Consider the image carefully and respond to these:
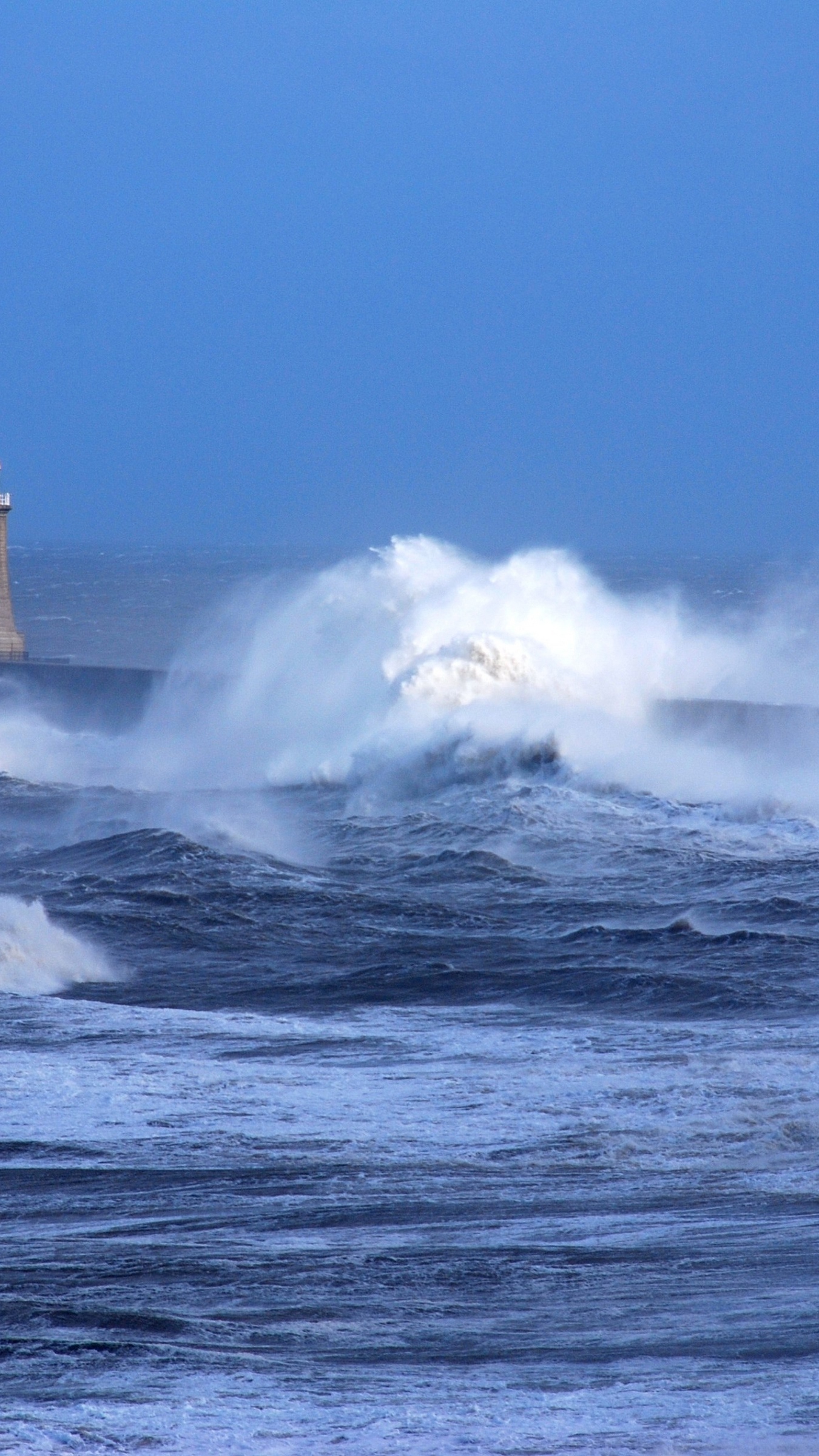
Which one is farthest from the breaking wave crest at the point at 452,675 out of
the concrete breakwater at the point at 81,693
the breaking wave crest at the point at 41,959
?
the breaking wave crest at the point at 41,959

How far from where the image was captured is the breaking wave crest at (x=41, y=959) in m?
11.8

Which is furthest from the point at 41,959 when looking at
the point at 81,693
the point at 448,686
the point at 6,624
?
the point at 6,624

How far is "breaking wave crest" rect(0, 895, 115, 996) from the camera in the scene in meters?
11.8

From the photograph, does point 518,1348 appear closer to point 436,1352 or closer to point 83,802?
point 436,1352

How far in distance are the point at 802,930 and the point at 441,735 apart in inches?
451

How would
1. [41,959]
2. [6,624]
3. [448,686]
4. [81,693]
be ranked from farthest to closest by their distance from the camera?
[6,624] < [81,693] < [448,686] < [41,959]

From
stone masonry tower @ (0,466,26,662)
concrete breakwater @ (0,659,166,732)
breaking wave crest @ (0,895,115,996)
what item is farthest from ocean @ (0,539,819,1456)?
stone masonry tower @ (0,466,26,662)

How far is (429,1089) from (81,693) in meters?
26.4

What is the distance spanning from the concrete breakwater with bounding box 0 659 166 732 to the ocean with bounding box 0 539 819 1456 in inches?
299

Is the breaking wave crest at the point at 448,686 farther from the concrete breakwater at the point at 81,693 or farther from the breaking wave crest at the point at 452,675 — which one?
the concrete breakwater at the point at 81,693

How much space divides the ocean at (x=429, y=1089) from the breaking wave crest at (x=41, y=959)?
0.13 ft

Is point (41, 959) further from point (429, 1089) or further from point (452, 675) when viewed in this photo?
point (452, 675)

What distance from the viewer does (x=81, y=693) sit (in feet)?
112

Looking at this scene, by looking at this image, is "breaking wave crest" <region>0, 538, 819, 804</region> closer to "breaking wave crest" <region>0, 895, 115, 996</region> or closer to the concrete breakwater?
the concrete breakwater
